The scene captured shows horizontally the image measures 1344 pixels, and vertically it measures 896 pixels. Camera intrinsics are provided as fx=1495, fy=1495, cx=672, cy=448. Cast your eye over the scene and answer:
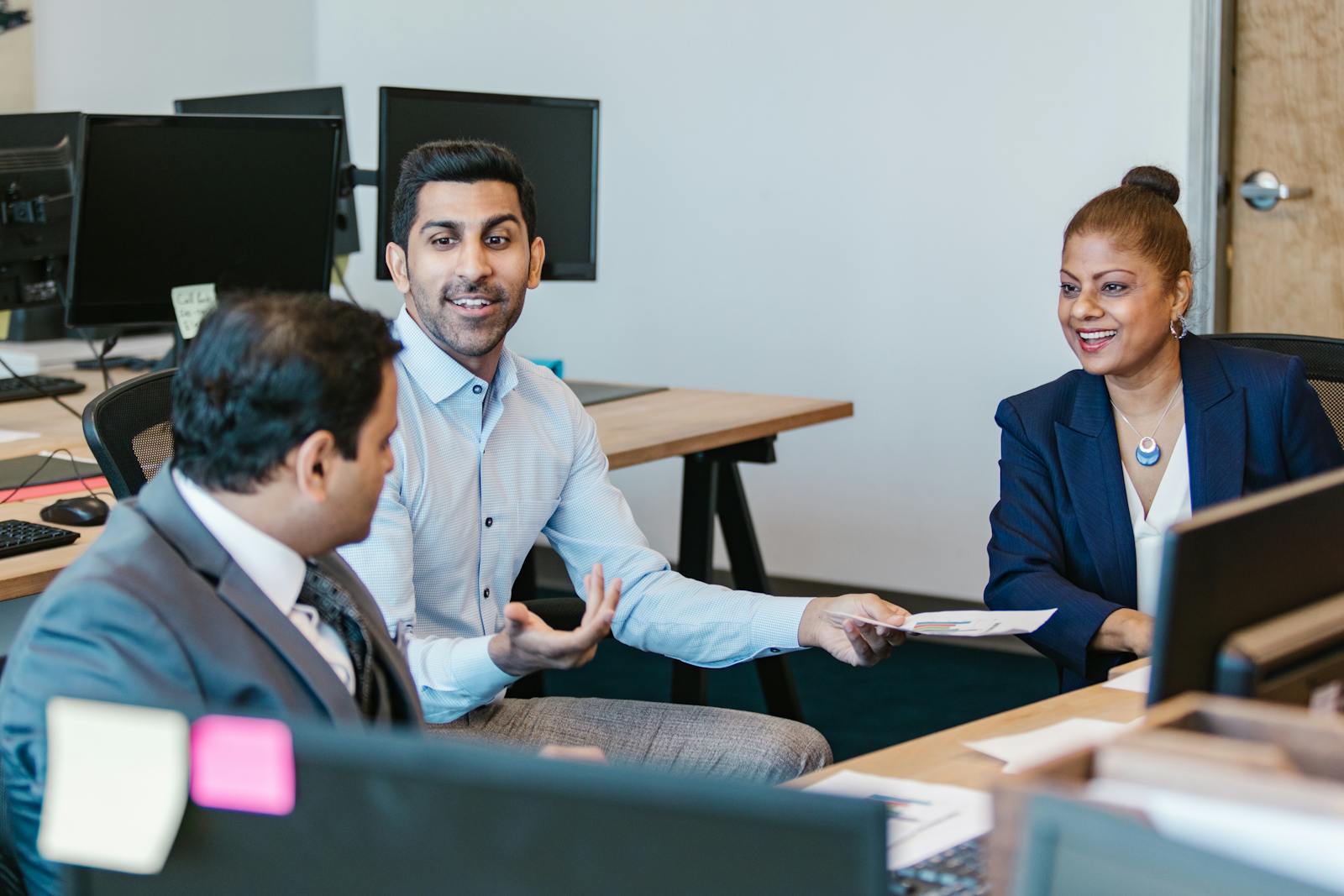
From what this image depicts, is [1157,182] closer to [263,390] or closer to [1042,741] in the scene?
[1042,741]

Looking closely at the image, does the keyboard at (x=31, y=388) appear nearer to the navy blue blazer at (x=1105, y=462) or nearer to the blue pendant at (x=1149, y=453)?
the navy blue blazer at (x=1105, y=462)

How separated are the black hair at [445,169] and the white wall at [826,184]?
199cm

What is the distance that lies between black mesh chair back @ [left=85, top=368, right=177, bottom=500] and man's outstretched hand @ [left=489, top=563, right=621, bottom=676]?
68cm

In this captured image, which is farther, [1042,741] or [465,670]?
[465,670]

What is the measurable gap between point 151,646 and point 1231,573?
2.39ft

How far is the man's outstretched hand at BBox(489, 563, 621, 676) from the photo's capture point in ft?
4.87

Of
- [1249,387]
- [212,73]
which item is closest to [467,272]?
[1249,387]

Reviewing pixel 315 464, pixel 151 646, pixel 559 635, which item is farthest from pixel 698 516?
pixel 151 646

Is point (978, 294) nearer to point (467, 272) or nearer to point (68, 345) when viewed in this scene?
point (467, 272)

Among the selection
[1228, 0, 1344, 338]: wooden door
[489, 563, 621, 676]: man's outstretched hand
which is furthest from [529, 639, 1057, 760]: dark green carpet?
[489, 563, 621, 676]: man's outstretched hand

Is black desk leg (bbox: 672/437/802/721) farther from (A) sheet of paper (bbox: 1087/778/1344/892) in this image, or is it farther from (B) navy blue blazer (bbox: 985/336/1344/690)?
(A) sheet of paper (bbox: 1087/778/1344/892)

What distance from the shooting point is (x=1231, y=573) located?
0.91 m

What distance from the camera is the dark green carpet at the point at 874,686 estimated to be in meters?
3.45

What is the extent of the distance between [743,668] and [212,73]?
2.38 meters
